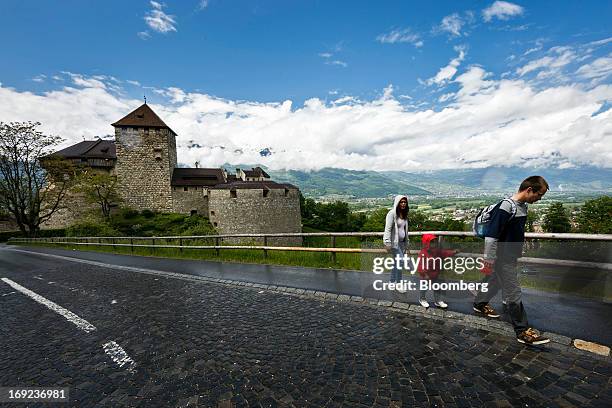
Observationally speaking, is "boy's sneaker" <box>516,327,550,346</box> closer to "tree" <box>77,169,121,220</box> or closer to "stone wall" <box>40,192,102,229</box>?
"tree" <box>77,169,121,220</box>

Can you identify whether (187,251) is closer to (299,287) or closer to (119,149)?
(299,287)

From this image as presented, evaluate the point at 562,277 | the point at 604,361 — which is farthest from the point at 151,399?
the point at 562,277

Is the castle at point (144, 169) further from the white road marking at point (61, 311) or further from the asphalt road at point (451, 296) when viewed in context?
the white road marking at point (61, 311)

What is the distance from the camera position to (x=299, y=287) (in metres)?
6.55

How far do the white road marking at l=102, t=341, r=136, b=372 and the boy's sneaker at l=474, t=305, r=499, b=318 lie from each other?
481 cm

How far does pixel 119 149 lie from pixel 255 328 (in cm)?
4602

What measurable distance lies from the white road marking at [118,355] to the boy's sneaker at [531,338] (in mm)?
4716

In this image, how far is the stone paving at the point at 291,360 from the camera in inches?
108

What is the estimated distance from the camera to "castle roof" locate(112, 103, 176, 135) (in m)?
41.6

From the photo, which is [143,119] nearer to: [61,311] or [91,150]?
[91,150]

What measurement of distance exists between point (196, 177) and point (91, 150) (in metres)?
16.2

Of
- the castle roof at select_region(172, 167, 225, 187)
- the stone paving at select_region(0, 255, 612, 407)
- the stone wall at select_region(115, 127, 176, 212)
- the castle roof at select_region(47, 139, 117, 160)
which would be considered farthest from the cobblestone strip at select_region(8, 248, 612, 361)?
the castle roof at select_region(47, 139, 117, 160)

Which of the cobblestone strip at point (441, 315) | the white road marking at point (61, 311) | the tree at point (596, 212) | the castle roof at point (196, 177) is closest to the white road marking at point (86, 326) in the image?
the white road marking at point (61, 311)

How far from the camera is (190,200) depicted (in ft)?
144
